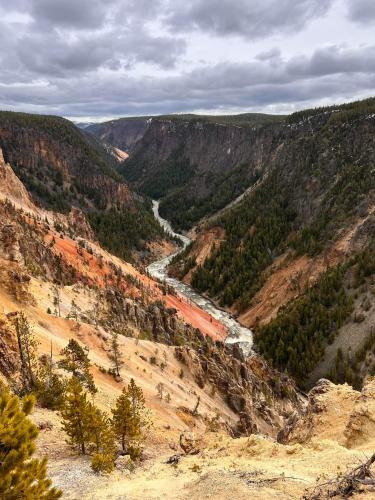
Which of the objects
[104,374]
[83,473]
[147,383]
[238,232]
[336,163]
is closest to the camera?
[83,473]

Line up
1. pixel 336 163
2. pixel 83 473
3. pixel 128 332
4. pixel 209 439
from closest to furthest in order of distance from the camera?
pixel 83 473
pixel 209 439
pixel 128 332
pixel 336 163

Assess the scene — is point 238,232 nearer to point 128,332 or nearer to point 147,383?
point 128,332

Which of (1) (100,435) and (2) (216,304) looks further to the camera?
(2) (216,304)

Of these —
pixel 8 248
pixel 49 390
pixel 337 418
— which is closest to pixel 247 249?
pixel 8 248

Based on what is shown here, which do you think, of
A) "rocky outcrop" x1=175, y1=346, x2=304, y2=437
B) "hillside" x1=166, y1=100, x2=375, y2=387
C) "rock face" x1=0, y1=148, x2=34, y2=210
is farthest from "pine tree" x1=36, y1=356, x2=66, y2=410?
"rock face" x1=0, y1=148, x2=34, y2=210

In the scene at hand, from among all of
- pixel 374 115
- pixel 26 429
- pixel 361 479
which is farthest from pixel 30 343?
pixel 374 115

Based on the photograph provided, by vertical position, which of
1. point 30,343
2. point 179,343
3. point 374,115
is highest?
point 374,115

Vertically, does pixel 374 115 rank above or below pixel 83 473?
above
